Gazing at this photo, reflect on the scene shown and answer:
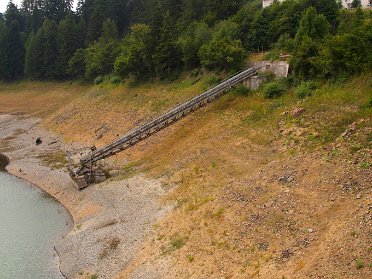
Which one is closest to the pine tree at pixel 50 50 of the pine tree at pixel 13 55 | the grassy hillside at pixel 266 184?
the pine tree at pixel 13 55

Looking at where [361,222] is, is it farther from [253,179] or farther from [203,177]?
[203,177]

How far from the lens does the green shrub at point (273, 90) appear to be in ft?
133

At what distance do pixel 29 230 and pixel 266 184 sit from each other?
19.5 meters

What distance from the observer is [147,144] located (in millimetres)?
44656

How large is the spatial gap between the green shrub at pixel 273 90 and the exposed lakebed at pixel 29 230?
21684 mm

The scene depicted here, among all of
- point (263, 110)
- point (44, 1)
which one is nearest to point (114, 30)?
point (44, 1)

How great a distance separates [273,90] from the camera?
40.7m

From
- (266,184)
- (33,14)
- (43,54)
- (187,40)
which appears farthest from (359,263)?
(33,14)

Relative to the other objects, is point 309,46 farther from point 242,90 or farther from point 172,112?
point 172,112

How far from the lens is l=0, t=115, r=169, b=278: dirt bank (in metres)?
27.2

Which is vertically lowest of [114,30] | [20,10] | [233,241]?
[233,241]

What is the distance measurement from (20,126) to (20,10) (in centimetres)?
7953

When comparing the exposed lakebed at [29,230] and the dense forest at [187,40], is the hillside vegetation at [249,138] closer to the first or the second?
the dense forest at [187,40]

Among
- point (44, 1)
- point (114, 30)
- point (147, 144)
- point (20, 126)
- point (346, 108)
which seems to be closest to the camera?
point (346, 108)
